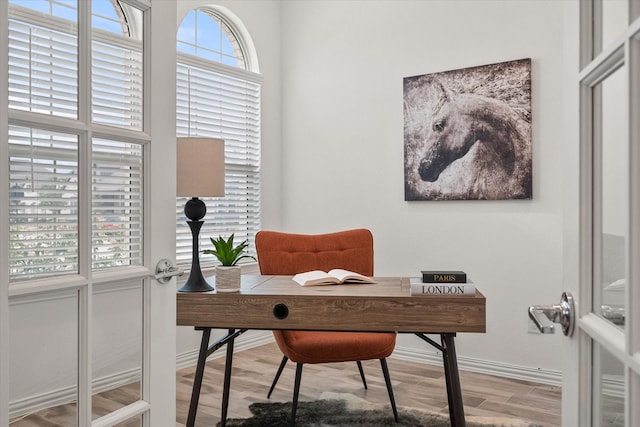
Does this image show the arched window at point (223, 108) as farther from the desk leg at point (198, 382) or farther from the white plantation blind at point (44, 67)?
the white plantation blind at point (44, 67)

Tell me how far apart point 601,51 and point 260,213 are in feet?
12.2

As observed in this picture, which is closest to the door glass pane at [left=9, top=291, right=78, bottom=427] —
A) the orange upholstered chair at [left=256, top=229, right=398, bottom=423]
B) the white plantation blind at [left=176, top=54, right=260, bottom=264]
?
the orange upholstered chair at [left=256, top=229, right=398, bottom=423]

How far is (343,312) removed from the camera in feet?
7.37

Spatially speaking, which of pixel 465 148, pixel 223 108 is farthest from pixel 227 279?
pixel 223 108

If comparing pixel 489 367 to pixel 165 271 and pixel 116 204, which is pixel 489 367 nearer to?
pixel 165 271

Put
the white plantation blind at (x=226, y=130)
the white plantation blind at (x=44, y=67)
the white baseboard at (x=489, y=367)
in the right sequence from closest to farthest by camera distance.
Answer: the white plantation blind at (x=44, y=67), the white baseboard at (x=489, y=367), the white plantation blind at (x=226, y=130)

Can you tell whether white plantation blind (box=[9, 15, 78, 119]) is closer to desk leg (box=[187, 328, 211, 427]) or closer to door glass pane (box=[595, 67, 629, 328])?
door glass pane (box=[595, 67, 629, 328])

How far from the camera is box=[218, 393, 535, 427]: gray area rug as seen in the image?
271 centimetres

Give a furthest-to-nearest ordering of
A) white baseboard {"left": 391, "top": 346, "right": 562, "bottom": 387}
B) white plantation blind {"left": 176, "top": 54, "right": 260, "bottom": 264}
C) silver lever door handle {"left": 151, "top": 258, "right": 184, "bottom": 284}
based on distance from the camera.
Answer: white plantation blind {"left": 176, "top": 54, "right": 260, "bottom": 264} < white baseboard {"left": 391, "top": 346, "right": 562, "bottom": 387} < silver lever door handle {"left": 151, "top": 258, "right": 184, "bottom": 284}

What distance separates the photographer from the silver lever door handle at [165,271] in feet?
4.97

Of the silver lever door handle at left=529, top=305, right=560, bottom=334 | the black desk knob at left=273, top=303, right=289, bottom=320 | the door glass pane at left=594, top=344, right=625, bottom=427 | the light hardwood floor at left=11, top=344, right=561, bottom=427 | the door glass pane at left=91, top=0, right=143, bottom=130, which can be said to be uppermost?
the door glass pane at left=91, top=0, right=143, bottom=130

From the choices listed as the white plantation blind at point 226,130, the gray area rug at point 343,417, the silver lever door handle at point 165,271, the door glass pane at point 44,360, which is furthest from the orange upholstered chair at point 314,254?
the door glass pane at point 44,360

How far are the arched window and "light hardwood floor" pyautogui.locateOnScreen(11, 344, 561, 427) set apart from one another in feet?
2.87

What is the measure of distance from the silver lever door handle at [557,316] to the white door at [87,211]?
95 cm
